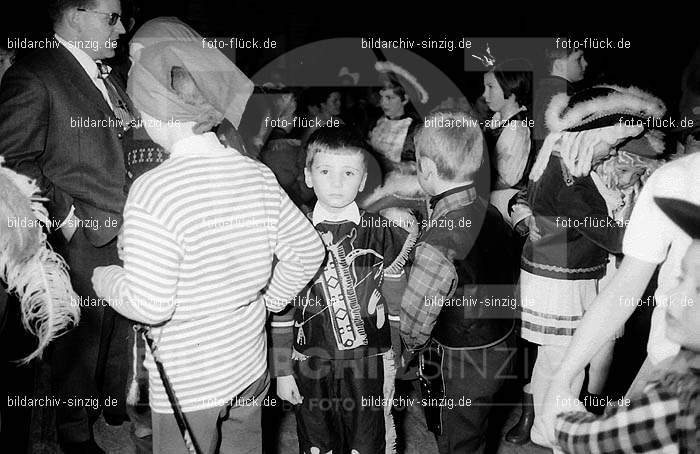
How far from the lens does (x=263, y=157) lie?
3.15 m

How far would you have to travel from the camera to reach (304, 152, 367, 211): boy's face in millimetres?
2002

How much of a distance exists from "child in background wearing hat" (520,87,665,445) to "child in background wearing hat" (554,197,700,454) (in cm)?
115

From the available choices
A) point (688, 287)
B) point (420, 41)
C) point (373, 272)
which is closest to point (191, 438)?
point (373, 272)

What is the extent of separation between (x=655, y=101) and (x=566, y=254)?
0.66m

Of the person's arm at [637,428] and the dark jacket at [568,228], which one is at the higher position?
the dark jacket at [568,228]

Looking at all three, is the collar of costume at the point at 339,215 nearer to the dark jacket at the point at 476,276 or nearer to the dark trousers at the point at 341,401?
the dark jacket at the point at 476,276

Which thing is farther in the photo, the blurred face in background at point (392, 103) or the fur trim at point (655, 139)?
the blurred face in background at point (392, 103)

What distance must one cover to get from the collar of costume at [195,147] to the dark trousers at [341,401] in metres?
0.88

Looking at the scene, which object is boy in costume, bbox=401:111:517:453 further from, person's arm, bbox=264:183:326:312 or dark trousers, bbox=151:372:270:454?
dark trousers, bbox=151:372:270:454

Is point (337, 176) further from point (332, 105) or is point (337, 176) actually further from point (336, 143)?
point (332, 105)

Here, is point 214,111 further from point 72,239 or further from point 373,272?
point 72,239

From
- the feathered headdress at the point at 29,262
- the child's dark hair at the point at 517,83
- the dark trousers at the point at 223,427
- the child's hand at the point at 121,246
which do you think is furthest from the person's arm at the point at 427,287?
the child's dark hair at the point at 517,83

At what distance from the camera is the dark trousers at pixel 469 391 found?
202cm

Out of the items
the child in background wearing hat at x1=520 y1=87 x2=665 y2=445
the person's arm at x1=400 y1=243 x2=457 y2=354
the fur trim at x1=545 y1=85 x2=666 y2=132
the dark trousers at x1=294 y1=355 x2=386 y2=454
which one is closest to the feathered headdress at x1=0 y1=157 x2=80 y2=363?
the dark trousers at x1=294 y1=355 x2=386 y2=454
